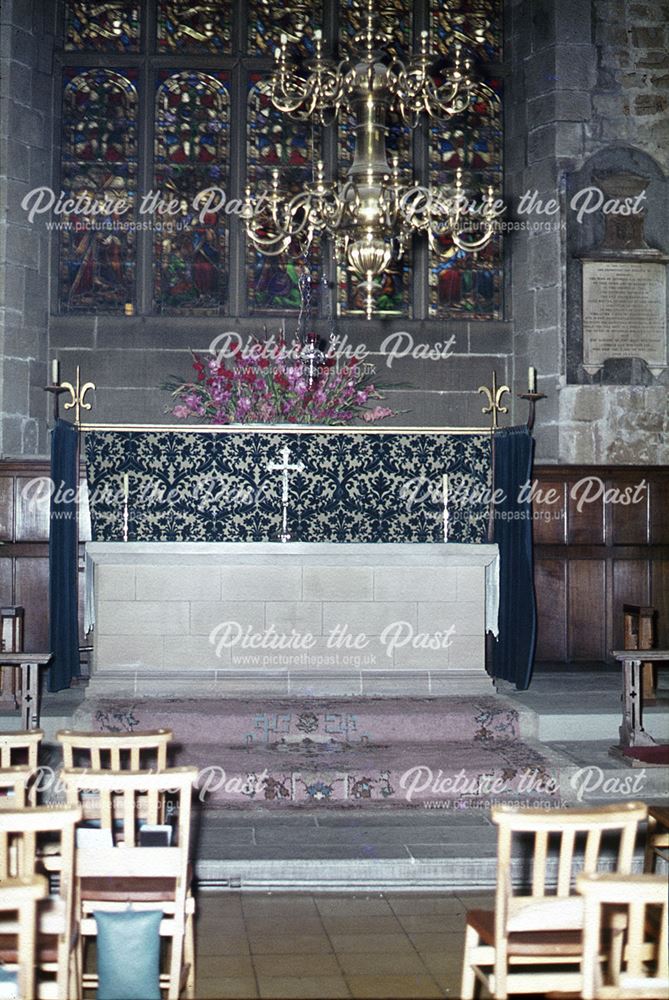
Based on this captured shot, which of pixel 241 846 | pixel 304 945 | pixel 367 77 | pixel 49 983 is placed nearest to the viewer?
pixel 49 983

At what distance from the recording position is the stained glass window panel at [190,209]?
32.0 feet

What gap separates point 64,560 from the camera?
7.85 meters

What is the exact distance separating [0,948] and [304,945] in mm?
1203

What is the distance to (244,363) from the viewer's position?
8.12m

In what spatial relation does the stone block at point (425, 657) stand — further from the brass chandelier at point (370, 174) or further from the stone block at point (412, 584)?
the brass chandelier at point (370, 174)

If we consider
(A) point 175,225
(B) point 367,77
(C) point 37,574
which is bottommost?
(C) point 37,574

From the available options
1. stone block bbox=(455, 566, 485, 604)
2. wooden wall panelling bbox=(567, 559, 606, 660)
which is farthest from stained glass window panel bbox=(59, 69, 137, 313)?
wooden wall panelling bbox=(567, 559, 606, 660)

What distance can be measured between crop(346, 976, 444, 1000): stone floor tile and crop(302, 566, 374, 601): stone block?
3.87m

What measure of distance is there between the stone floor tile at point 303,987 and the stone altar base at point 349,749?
206 cm

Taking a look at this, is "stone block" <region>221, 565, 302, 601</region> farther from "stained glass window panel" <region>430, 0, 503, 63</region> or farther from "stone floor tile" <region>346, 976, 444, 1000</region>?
"stained glass window panel" <region>430, 0, 503, 63</region>

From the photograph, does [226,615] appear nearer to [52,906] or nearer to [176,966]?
[176,966]

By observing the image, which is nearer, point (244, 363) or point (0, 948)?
point (0, 948)

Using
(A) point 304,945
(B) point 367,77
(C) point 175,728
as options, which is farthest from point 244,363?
(A) point 304,945

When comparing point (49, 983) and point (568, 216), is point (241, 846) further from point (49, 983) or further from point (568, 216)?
point (568, 216)
